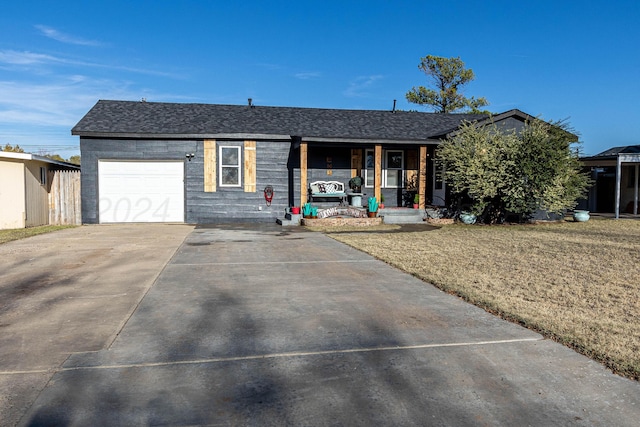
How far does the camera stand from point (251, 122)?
1892 cm

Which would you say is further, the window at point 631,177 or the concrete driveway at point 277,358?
the window at point 631,177

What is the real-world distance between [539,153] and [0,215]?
55.8 feet

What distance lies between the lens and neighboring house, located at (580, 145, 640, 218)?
21.2m

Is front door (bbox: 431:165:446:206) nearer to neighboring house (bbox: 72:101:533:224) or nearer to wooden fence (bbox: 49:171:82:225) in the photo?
neighboring house (bbox: 72:101:533:224)

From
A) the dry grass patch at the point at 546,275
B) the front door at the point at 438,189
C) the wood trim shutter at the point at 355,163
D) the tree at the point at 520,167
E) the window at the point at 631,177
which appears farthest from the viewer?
the window at the point at 631,177

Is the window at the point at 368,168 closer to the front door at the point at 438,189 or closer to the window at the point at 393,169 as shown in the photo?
the window at the point at 393,169

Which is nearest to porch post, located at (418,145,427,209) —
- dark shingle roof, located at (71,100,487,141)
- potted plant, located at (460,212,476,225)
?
dark shingle roof, located at (71,100,487,141)

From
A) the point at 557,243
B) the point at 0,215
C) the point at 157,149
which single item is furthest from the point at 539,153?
the point at 0,215

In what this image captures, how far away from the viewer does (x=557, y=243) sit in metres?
11.3

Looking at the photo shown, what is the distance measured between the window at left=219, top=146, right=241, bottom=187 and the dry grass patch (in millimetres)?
5641

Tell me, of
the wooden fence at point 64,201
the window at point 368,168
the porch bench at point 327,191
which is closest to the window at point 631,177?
the window at point 368,168

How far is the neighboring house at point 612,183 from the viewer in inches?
833

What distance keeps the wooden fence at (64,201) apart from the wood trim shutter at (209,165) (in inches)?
177

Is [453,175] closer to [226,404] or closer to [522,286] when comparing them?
[522,286]
